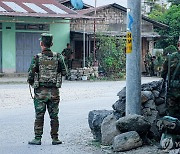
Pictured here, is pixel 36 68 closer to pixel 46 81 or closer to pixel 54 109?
pixel 46 81

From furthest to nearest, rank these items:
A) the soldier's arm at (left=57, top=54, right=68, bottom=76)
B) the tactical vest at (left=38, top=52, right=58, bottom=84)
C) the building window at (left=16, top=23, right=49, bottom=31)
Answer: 1. the building window at (left=16, top=23, right=49, bottom=31)
2. the soldier's arm at (left=57, top=54, right=68, bottom=76)
3. the tactical vest at (left=38, top=52, right=58, bottom=84)

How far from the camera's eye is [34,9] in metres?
28.8

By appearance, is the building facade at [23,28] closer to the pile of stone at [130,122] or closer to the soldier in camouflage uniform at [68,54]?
the soldier in camouflage uniform at [68,54]

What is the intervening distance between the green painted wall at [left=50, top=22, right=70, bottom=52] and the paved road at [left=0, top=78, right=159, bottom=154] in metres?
10.3

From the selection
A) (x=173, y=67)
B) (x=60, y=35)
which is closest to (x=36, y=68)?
(x=173, y=67)

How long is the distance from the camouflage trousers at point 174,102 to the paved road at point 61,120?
1.33 meters

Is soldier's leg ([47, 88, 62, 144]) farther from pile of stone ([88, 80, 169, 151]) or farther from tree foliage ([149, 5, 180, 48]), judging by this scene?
tree foliage ([149, 5, 180, 48])

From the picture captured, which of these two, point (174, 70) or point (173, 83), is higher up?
point (174, 70)

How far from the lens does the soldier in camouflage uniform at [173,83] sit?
8.22 m

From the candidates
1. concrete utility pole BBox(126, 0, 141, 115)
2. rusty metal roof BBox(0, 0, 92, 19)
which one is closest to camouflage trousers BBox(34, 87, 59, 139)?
concrete utility pole BBox(126, 0, 141, 115)

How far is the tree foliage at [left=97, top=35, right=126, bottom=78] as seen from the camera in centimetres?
2884

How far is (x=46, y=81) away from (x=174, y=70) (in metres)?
2.18

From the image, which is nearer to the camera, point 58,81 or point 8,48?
point 58,81

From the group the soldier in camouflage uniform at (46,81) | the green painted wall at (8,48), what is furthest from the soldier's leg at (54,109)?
the green painted wall at (8,48)
